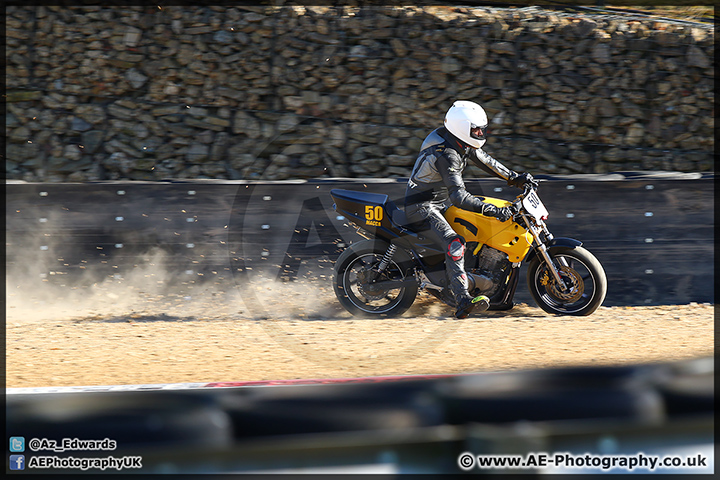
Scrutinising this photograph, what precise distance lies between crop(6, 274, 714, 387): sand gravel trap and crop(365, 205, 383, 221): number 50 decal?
38.7 inches

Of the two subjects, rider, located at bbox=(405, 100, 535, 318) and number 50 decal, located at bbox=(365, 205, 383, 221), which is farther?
number 50 decal, located at bbox=(365, 205, 383, 221)

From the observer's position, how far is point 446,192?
618 centimetres

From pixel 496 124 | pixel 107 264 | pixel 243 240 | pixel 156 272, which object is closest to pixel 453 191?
pixel 243 240

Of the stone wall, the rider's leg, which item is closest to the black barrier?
the rider's leg

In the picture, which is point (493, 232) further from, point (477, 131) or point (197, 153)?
point (197, 153)

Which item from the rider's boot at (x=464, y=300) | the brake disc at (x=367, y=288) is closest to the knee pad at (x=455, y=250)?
the rider's boot at (x=464, y=300)

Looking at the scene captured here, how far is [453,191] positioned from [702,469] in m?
3.81

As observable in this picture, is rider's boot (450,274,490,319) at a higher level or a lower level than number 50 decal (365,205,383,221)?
lower

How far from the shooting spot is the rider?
19.3 feet

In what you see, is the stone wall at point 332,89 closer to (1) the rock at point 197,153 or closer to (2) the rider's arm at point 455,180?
(1) the rock at point 197,153

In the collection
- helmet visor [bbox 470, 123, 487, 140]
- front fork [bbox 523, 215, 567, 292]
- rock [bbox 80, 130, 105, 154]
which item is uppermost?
rock [bbox 80, 130, 105, 154]

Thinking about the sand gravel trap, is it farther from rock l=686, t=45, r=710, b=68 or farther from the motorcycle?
rock l=686, t=45, r=710, b=68

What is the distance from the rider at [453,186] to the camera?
5891 mm

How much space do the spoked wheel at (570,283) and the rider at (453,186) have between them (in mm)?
615
